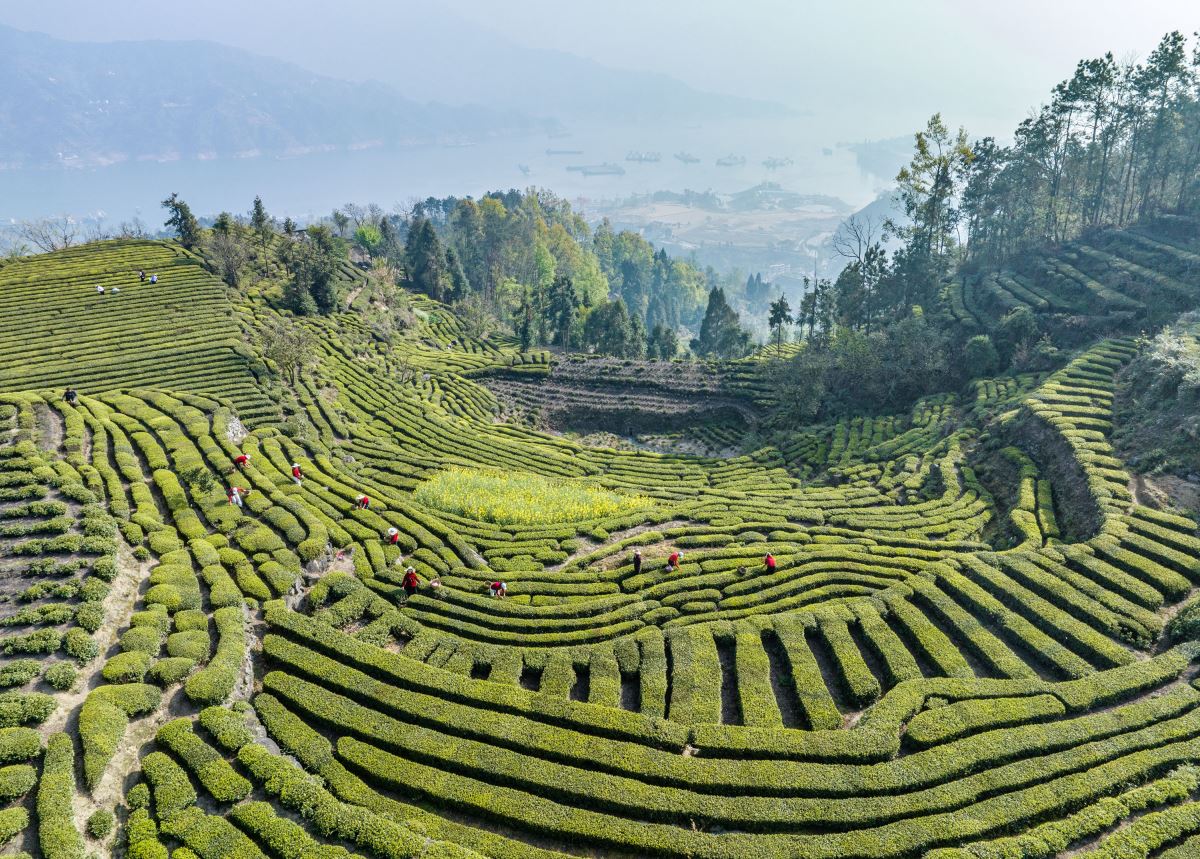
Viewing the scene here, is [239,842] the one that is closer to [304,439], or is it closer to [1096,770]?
[1096,770]

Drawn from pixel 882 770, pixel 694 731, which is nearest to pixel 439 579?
pixel 694 731

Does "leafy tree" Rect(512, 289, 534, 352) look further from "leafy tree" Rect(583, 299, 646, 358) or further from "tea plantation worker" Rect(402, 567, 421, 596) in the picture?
"tea plantation worker" Rect(402, 567, 421, 596)

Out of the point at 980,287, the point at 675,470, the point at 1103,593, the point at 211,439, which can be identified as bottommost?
the point at 675,470

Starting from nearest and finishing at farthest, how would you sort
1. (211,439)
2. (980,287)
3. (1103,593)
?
(1103,593)
(211,439)
(980,287)

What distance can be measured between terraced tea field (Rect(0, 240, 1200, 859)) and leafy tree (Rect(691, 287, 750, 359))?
51.7m

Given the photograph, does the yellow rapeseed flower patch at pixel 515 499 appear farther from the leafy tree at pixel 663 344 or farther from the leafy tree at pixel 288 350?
the leafy tree at pixel 663 344

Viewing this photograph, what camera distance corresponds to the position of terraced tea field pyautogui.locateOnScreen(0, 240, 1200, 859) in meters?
18.3

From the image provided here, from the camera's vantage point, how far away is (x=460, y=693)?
75.3 feet

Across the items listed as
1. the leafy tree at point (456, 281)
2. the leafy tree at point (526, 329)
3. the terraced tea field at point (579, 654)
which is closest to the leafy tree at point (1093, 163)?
the terraced tea field at point (579, 654)

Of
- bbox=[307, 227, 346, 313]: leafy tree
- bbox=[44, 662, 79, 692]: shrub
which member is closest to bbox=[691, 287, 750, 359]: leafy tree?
bbox=[307, 227, 346, 313]: leafy tree

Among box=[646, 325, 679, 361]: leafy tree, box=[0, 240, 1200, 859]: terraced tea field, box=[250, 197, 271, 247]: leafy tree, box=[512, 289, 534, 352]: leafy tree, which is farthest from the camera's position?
box=[646, 325, 679, 361]: leafy tree

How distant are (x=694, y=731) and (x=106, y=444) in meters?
38.4

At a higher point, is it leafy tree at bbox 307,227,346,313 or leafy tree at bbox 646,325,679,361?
leafy tree at bbox 307,227,346,313

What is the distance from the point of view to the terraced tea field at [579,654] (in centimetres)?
1834
